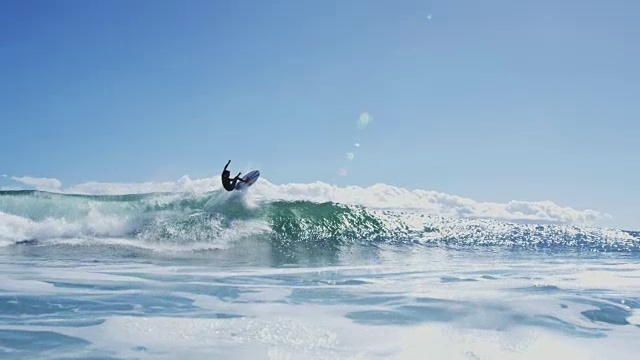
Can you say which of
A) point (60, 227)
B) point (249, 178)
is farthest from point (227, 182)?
point (60, 227)

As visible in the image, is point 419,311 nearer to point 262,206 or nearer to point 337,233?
point 337,233

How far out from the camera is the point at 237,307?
6930 millimetres

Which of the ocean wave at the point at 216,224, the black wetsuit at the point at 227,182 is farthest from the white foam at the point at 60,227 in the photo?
the black wetsuit at the point at 227,182

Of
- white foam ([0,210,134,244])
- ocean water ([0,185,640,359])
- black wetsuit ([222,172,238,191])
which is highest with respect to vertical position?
black wetsuit ([222,172,238,191])

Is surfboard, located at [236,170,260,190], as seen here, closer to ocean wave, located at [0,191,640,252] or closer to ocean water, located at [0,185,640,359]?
ocean wave, located at [0,191,640,252]

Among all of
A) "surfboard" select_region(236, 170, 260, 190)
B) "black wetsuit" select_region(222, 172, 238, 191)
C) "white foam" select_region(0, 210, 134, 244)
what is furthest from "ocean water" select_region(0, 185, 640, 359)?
"surfboard" select_region(236, 170, 260, 190)

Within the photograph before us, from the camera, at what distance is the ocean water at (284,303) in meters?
5.05

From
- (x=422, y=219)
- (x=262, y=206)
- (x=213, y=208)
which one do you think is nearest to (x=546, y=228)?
(x=422, y=219)

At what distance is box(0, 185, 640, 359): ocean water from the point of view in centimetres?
505

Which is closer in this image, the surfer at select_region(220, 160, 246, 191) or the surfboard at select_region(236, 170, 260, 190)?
the surfer at select_region(220, 160, 246, 191)

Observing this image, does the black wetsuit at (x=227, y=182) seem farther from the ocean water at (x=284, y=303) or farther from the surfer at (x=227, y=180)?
the ocean water at (x=284, y=303)

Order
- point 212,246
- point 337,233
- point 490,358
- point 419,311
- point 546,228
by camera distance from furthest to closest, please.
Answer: point 546,228 < point 337,233 < point 212,246 < point 419,311 < point 490,358

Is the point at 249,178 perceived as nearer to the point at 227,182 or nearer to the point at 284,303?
the point at 227,182

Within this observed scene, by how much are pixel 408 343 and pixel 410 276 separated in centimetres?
554
